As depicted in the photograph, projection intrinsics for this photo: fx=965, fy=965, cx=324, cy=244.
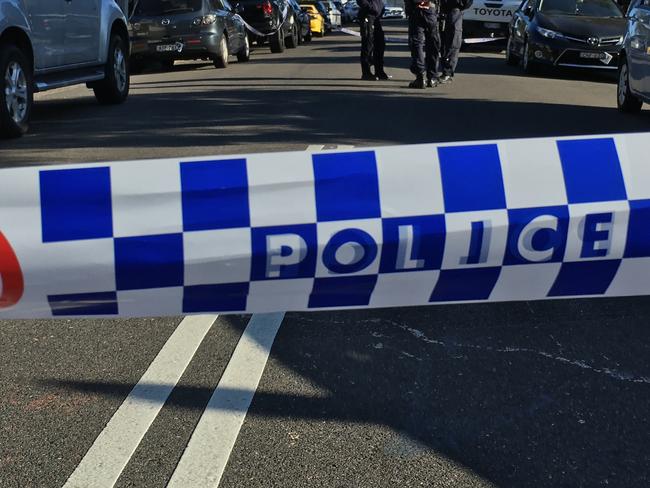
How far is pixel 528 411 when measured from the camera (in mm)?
3555

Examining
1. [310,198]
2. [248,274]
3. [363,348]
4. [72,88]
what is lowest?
[72,88]

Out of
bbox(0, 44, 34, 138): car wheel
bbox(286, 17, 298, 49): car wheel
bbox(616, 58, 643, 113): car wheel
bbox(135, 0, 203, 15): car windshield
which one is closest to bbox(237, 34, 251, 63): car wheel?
bbox(135, 0, 203, 15): car windshield

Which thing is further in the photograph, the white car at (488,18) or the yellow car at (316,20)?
the yellow car at (316,20)

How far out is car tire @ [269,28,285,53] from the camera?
81.7 feet

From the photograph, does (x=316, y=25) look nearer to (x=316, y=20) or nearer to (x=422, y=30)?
(x=316, y=20)

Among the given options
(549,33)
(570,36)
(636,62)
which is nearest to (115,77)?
(636,62)

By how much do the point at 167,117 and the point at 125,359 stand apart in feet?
25.1

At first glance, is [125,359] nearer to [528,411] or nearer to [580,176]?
[528,411]

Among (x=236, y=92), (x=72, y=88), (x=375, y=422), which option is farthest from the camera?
(x=72, y=88)

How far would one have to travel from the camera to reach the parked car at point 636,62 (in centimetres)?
1071

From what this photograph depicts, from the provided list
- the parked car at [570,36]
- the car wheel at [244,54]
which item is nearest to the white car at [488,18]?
the car wheel at [244,54]

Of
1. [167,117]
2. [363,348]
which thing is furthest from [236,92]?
[363,348]

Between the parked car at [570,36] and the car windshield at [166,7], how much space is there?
6.27m

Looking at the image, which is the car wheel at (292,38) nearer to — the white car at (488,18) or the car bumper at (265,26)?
the car bumper at (265,26)
